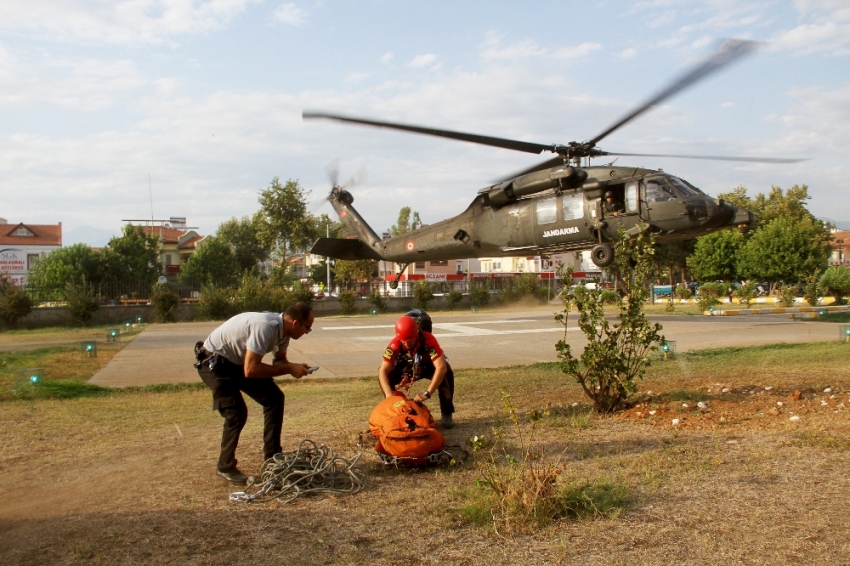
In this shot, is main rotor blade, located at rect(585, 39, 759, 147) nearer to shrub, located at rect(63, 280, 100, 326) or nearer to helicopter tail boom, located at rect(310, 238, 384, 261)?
helicopter tail boom, located at rect(310, 238, 384, 261)

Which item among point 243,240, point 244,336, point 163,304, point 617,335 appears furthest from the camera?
point 243,240

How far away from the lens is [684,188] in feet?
55.5

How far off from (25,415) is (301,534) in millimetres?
6019

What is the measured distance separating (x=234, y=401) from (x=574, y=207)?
14.5 m

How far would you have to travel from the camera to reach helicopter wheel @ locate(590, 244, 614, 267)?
1769cm

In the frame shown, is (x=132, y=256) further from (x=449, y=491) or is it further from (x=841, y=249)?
(x=841, y=249)

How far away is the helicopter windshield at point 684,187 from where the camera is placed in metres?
16.8

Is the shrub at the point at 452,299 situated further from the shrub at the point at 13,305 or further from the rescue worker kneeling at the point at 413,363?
the rescue worker kneeling at the point at 413,363

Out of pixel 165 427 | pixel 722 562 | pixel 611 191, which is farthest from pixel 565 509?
pixel 611 191

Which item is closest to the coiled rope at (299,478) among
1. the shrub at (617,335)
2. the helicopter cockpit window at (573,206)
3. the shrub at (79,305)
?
the shrub at (617,335)

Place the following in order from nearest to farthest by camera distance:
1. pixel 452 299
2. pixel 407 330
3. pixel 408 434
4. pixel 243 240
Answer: pixel 408 434, pixel 407 330, pixel 452 299, pixel 243 240

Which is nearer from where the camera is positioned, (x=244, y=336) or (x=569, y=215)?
(x=244, y=336)

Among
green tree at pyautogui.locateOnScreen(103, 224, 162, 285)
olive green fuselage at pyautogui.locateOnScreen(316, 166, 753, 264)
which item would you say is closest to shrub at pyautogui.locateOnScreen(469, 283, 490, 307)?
olive green fuselage at pyautogui.locateOnScreen(316, 166, 753, 264)

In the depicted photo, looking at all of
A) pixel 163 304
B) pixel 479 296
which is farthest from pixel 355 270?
pixel 163 304
